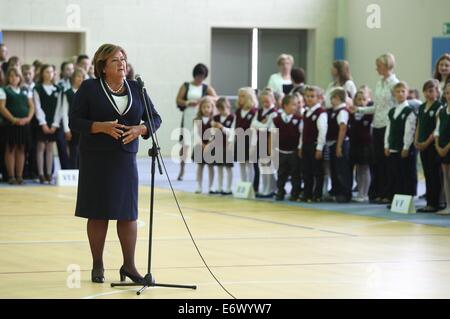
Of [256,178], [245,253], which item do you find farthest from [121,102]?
[256,178]

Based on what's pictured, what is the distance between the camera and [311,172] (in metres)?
14.6

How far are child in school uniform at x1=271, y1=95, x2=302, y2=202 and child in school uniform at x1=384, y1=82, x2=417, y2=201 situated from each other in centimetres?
136

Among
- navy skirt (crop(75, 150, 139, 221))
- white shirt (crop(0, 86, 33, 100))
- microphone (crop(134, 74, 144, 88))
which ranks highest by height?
microphone (crop(134, 74, 144, 88))

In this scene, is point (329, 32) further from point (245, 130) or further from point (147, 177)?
point (245, 130)

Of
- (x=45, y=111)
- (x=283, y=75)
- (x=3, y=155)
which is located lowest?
(x=3, y=155)

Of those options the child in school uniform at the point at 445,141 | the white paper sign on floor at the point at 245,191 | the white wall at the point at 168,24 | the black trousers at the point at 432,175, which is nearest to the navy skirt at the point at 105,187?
the child in school uniform at the point at 445,141

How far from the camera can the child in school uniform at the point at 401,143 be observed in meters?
13.7

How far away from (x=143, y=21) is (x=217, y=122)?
8777 millimetres

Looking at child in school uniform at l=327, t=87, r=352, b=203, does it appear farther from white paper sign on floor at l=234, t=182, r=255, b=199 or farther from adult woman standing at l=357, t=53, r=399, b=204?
white paper sign on floor at l=234, t=182, r=255, b=199

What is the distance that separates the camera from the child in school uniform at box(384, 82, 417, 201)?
13664 millimetres

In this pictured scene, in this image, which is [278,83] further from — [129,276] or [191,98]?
[129,276]

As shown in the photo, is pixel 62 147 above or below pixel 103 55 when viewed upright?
below

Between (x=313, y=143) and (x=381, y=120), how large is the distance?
1004 mm

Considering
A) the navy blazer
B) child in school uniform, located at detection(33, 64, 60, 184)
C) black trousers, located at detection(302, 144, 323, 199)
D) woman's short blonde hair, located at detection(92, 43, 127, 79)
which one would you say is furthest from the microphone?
child in school uniform, located at detection(33, 64, 60, 184)
